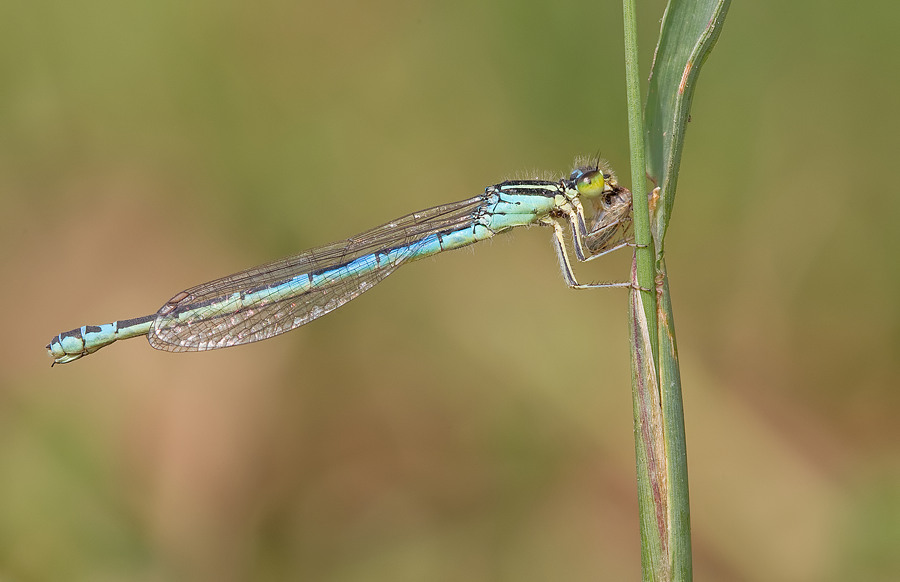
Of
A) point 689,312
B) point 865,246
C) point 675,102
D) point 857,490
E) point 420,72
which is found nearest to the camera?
point 675,102

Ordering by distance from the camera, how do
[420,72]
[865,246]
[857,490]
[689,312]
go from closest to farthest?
[857,490]
[865,246]
[689,312]
[420,72]

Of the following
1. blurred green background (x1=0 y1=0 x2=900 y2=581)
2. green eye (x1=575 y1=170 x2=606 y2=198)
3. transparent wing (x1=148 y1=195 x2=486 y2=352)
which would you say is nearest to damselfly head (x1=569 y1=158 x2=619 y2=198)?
green eye (x1=575 y1=170 x2=606 y2=198)

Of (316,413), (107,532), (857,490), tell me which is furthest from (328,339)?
(857,490)

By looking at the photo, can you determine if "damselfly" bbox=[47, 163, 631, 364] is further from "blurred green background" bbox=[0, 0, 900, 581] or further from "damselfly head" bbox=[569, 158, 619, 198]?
"blurred green background" bbox=[0, 0, 900, 581]

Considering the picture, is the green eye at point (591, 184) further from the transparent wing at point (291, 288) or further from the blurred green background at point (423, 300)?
the blurred green background at point (423, 300)

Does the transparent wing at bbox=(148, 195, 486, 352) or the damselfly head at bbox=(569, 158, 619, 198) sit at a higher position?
the damselfly head at bbox=(569, 158, 619, 198)

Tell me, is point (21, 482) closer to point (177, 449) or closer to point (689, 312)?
point (177, 449)

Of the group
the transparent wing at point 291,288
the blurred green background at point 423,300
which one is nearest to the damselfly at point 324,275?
the transparent wing at point 291,288
